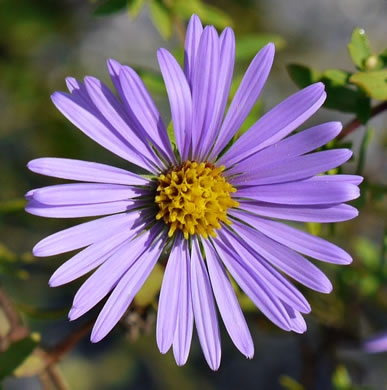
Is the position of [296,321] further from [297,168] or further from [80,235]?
[80,235]

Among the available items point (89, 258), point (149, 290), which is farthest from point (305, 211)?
point (89, 258)

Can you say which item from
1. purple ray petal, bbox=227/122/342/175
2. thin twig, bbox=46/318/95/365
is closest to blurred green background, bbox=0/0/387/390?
thin twig, bbox=46/318/95/365

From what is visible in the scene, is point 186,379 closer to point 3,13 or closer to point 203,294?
point 203,294

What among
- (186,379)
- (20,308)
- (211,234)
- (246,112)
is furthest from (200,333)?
(186,379)

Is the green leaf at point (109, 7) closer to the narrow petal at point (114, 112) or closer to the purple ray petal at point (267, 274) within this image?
the narrow petal at point (114, 112)

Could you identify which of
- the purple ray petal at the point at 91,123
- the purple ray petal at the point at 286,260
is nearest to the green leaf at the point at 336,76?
the purple ray petal at the point at 286,260

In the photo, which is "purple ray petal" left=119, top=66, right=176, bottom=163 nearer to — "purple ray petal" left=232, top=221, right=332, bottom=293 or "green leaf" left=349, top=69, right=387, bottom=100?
"purple ray petal" left=232, top=221, right=332, bottom=293
